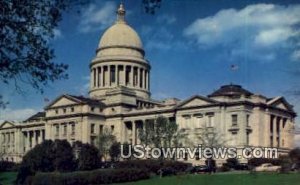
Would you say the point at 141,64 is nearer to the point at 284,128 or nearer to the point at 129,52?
the point at 129,52

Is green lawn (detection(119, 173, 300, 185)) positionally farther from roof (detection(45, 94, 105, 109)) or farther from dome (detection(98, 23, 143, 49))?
dome (detection(98, 23, 143, 49))

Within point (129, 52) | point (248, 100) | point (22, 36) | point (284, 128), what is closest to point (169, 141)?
point (248, 100)

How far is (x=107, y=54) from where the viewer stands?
248ft

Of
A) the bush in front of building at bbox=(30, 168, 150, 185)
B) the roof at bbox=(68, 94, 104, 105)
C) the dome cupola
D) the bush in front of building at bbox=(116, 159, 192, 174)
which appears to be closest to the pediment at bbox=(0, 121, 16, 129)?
the dome cupola

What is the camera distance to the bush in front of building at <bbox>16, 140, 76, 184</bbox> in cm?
3978

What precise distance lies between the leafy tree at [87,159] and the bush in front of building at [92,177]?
27.4ft

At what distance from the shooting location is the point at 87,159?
143ft

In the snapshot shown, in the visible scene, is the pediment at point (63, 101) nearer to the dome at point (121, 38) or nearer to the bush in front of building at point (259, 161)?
the dome at point (121, 38)

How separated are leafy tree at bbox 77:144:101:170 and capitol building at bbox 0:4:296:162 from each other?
43.5ft

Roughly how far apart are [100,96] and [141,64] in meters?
6.43

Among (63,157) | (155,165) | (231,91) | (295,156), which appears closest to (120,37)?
(231,91)

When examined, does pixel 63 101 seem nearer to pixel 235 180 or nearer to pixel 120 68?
pixel 120 68

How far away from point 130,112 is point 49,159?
25121mm

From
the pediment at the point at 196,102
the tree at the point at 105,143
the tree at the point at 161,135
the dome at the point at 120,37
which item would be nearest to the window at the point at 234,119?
the pediment at the point at 196,102
